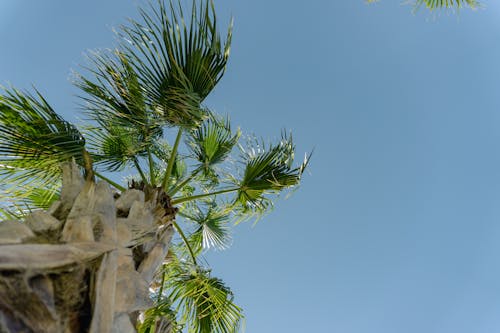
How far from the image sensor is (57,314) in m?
1.54

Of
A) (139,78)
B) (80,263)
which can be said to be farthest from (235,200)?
(80,263)

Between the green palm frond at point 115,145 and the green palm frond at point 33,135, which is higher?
the green palm frond at point 115,145

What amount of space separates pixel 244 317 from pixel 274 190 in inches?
51.1

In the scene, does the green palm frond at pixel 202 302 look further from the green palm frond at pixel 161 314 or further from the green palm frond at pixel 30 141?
the green palm frond at pixel 30 141

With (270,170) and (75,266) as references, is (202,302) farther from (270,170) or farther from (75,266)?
(75,266)

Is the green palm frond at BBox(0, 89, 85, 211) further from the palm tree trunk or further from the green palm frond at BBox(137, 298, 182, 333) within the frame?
the green palm frond at BBox(137, 298, 182, 333)

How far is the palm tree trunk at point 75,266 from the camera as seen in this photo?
Result: 4.73 ft

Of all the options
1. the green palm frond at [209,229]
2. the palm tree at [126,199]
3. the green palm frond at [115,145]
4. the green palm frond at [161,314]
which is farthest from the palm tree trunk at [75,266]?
the green palm frond at [209,229]

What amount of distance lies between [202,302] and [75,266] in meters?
2.52

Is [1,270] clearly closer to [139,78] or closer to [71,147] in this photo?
[71,147]

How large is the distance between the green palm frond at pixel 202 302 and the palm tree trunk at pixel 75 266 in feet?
5.30

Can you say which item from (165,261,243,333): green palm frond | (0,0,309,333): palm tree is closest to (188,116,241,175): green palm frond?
(0,0,309,333): palm tree

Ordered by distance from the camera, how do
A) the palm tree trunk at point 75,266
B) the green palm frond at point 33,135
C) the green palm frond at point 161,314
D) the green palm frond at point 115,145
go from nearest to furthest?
the palm tree trunk at point 75,266 → the green palm frond at point 33,135 → the green palm frond at point 161,314 → the green palm frond at point 115,145

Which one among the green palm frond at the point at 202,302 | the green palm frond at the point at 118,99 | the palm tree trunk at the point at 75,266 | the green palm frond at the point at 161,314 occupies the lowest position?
the palm tree trunk at the point at 75,266
